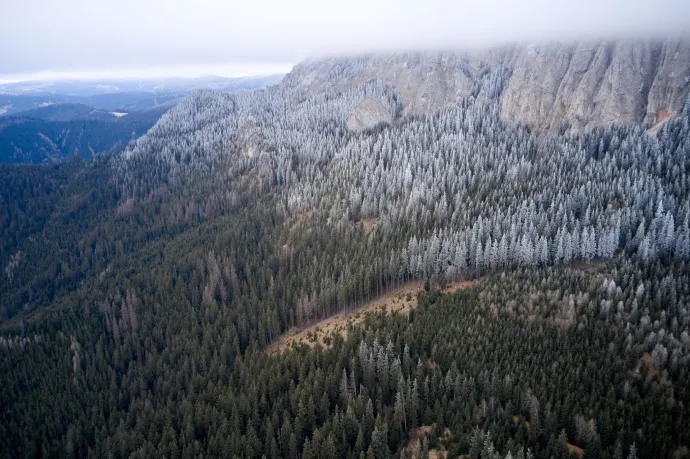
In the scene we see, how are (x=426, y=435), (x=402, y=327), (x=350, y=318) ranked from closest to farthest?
1. (x=426, y=435)
2. (x=402, y=327)
3. (x=350, y=318)

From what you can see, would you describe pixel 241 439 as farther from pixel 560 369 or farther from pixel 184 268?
pixel 184 268

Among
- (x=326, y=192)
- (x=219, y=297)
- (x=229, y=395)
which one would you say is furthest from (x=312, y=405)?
(x=326, y=192)

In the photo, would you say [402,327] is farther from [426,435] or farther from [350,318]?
[426,435]

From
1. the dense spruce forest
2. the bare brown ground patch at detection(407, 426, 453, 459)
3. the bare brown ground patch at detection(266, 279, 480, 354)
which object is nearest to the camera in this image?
the bare brown ground patch at detection(407, 426, 453, 459)

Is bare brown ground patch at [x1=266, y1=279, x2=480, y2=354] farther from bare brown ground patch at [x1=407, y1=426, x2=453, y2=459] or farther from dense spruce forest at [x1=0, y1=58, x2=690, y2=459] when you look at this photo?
bare brown ground patch at [x1=407, y1=426, x2=453, y2=459]

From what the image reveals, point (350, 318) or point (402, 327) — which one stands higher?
point (402, 327)

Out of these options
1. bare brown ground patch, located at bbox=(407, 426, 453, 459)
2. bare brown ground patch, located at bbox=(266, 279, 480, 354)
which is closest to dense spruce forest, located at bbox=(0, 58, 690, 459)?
bare brown ground patch, located at bbox=(407, 426, 453, 459)

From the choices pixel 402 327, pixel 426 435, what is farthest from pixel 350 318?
pixel 426 435
